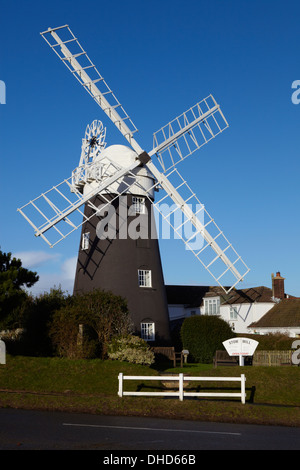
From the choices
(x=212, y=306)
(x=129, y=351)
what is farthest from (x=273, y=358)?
(x=212, y=306)

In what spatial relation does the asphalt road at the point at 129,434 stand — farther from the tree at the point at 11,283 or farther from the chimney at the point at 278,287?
the chimney at the point at 278,287

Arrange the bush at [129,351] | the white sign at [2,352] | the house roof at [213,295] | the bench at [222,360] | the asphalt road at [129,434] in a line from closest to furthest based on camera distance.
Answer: the asphalt road at [129,434] < the white sign at [2,352] < the bush at [129,351] < the bench at [222,360] < the house roof at [213,295]

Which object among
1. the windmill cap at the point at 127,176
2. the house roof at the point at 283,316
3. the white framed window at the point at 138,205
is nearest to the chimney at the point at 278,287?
the house roof at the point at 283,316

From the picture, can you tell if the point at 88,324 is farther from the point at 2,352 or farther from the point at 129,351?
the point at 2,352

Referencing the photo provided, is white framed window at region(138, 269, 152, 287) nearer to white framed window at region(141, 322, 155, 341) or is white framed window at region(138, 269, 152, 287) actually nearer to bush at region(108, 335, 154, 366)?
white framed window at region(141, 322, 155, 341)

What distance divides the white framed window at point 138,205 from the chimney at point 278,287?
62.8ft

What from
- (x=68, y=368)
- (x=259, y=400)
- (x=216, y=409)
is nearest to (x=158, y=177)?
(x=68, y=368)

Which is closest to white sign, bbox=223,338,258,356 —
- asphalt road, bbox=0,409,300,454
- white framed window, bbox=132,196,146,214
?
asphalt road, bbox=0,409,300,454

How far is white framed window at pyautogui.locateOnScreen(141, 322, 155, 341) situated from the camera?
110ft

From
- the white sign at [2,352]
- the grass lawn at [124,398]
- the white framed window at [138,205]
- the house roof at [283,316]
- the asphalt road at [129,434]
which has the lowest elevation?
the asphalt road at [129,434]

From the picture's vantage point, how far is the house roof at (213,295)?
161ft

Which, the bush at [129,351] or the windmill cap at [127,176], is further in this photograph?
the windmill cap at [127,176]

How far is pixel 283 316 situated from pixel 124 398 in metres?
29.7
